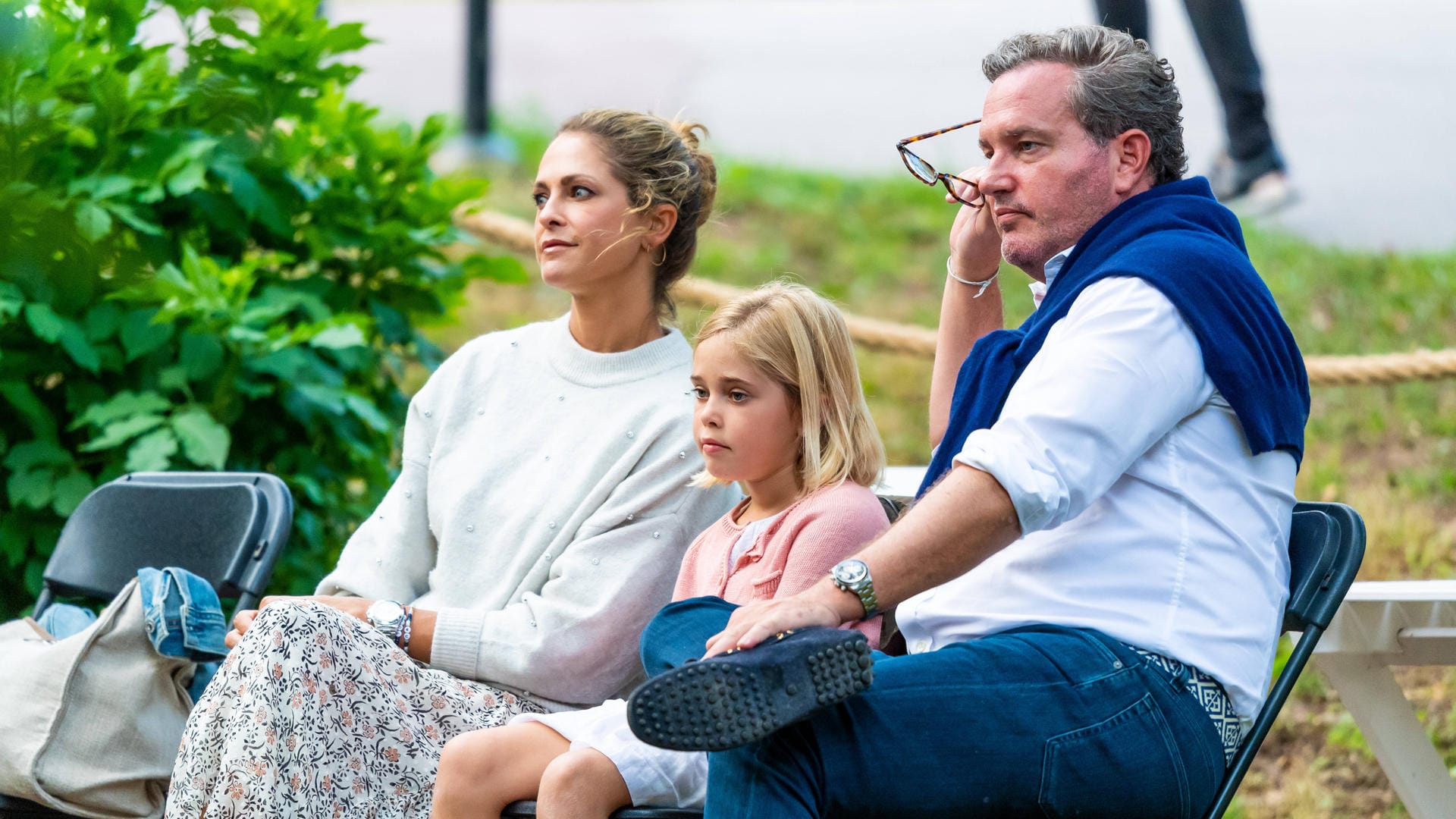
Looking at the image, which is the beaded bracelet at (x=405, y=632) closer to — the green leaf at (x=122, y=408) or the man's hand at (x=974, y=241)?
the man's hand at (x=974, y=241)

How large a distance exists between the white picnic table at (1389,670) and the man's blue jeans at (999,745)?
71cm

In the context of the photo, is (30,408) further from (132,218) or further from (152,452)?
(132,218)

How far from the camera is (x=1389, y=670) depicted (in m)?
2.62

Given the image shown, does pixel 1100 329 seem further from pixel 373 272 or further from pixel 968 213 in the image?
pixel 373 272

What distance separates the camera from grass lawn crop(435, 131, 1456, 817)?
3715mm

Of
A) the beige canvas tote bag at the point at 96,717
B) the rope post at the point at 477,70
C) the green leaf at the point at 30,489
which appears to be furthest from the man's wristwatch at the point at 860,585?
the rope post at the point at 477,70

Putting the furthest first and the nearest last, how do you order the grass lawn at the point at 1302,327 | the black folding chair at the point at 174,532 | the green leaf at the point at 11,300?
the grass lawn at the point at 1302,327 < the green leaf at the point at 11,300 < the black folding chair at the point at 174,532

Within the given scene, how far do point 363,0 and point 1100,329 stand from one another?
559 inches

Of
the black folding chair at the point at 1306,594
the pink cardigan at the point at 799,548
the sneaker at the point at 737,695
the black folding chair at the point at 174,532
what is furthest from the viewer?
the black folding chair at the point at 174,532

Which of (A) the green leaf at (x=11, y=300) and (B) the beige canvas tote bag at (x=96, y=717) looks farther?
(A) the green leaf at (x=11, y=300)

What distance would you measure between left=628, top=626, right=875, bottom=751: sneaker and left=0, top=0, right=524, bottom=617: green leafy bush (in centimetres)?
197

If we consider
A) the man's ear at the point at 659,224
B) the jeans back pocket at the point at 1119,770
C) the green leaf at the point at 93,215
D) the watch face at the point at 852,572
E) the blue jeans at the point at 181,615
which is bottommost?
the blue jeans at the point at 181,615

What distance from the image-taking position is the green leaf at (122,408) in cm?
338

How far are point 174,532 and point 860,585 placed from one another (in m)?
1.73
